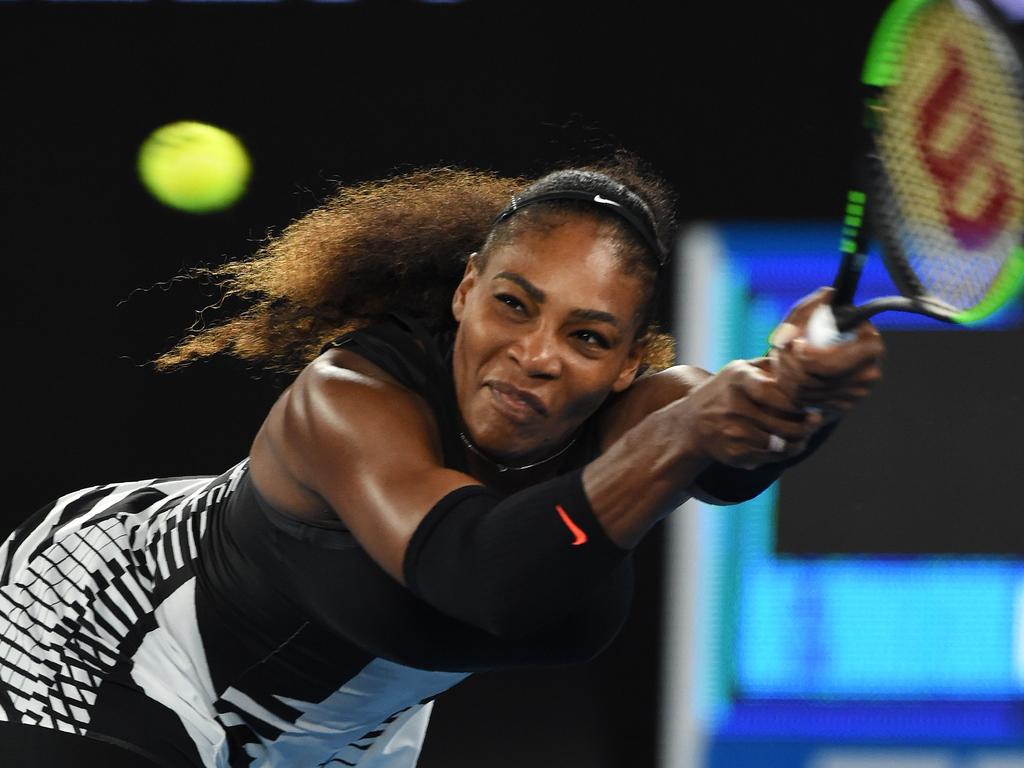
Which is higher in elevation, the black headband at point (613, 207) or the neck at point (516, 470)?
the black headband at point (613, 207)

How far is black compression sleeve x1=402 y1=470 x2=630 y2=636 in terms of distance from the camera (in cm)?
135

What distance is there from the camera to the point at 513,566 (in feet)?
4.45

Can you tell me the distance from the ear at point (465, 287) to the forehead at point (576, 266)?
0.09 meters

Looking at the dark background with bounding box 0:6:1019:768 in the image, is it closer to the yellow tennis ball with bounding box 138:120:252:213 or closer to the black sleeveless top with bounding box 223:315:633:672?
the yellow tennis ball with bounding box 138:120:252:213

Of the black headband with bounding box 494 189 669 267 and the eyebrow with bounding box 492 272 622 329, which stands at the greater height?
the black headband with bounding box 494 189 669 267

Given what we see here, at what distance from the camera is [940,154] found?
149cm

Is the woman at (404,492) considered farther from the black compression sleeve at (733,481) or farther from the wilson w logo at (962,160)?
the wilson w logo at (962,160)

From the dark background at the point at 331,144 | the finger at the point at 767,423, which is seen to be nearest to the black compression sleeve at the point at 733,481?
the finger at the point at 767,423

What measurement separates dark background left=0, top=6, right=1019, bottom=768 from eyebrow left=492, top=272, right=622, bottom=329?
1.29 meters

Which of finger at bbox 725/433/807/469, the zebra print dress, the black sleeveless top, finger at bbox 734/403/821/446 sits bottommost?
the zebra print dress

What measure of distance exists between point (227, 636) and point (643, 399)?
57 centimetres

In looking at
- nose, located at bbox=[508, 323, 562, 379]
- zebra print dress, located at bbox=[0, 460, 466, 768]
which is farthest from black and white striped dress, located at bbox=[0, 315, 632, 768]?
nose, located at bbox=[508, 323, 562, 379]

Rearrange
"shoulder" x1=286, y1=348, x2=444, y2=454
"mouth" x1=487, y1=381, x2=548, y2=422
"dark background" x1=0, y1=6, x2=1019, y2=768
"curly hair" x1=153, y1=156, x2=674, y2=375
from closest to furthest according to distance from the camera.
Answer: "shoulder" x1=286, y1=348, x2=444, y2=454, "mouth" x1=487, y1=381, x2=548, y2=422, "curly hair" x1=153, y1=156, x2=674, y2=375, "dark background" x1=0, y1=6, x2=1019, y2=768

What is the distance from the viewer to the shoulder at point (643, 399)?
1742 millimetres
